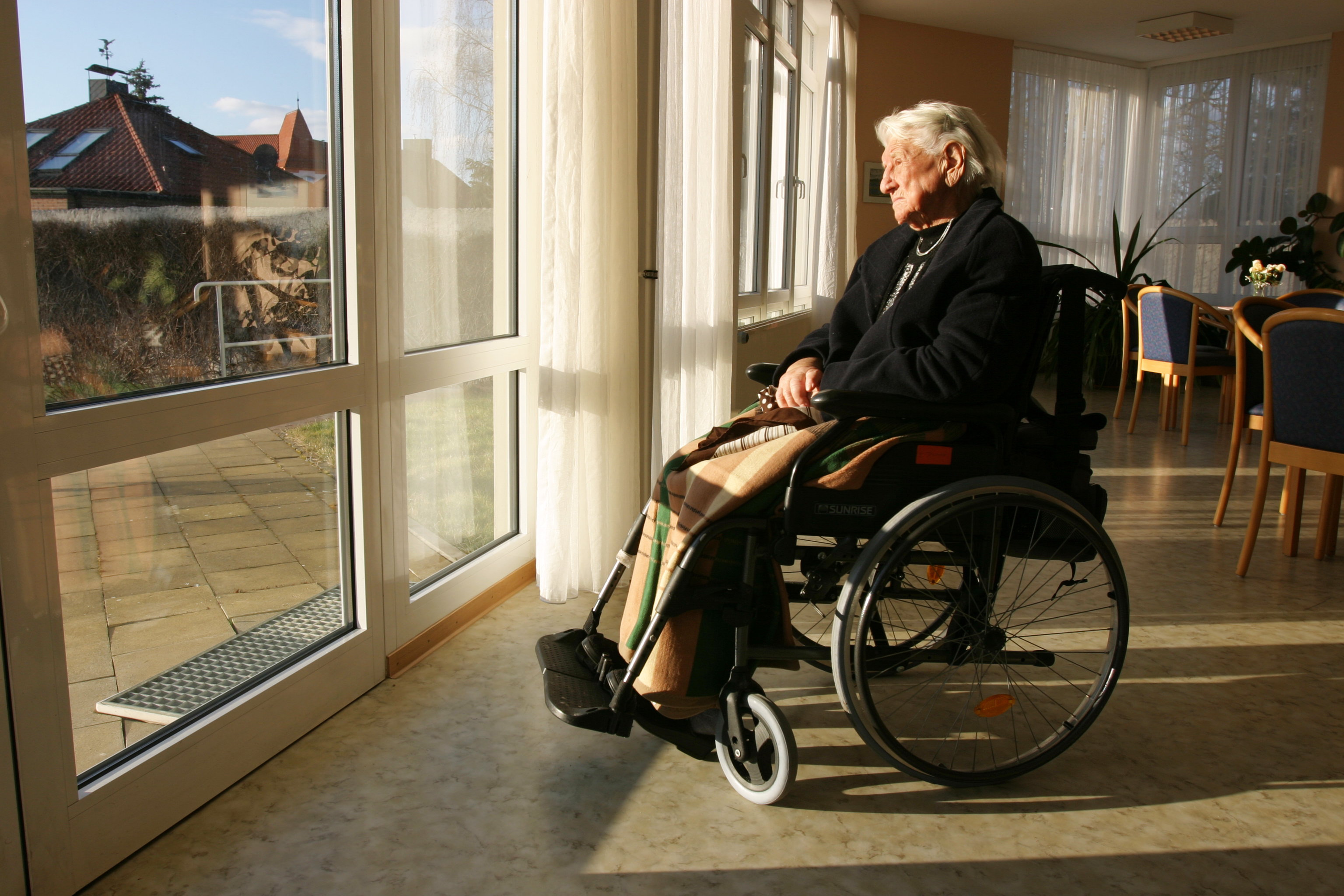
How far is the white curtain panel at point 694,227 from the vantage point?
8.54 feet

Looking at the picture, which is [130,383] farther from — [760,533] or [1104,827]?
[1104,827]

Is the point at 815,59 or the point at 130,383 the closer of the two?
the point at 130,383

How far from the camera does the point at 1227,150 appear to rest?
7879 millimetres

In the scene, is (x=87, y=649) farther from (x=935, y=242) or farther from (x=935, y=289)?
(x=935, y=242)

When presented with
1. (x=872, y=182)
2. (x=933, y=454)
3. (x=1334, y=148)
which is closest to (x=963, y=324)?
(x=933, y=454)

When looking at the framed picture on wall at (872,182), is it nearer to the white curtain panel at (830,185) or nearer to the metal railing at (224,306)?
the white curtain panel at (830,185)

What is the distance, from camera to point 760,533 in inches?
58.7

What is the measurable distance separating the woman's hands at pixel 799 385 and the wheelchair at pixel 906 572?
0.29 meters

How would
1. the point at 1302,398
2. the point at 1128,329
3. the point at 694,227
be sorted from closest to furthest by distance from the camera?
the point at 1302,398 → the point at 694,227 → the point at 1128,329

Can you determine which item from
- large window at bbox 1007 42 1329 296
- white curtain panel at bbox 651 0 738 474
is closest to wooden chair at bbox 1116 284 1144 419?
large window at bbox 1007 42 1329 296

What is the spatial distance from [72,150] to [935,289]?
50.9 inches

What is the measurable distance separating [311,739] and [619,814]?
62cm

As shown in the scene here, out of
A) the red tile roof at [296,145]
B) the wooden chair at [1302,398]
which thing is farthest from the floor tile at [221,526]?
the wooden chair at [1302,398]

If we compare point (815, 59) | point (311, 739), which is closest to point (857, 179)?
point (815, 59)
